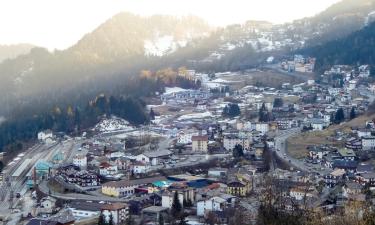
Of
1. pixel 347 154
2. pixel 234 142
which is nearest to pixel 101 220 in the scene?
pixel 234 142

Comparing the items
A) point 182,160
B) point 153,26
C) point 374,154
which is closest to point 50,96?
point 153,26

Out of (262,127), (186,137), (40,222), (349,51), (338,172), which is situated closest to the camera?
(40,222)

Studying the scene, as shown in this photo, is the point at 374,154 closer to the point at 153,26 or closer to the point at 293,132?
the point at 293,132

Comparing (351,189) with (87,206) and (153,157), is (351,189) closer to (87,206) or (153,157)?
(87,206)

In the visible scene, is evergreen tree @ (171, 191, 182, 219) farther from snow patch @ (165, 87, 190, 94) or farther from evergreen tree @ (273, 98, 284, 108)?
snow patch @ (165, 87, 190, 94)

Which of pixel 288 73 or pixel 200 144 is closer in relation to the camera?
pixel 200 144

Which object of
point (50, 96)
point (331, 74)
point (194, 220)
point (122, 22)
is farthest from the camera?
point (122, 22)

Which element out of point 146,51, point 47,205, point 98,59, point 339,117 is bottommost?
point 47,205
